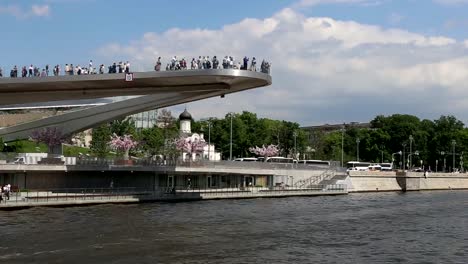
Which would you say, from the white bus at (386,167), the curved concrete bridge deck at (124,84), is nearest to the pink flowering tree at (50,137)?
the curved concrete bridge deck at (124,84)

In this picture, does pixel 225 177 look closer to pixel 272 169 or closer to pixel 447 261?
pixel 272 169

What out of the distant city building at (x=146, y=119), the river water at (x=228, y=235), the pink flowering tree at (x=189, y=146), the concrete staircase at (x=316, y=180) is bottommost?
the river water at (x=228, y=235)

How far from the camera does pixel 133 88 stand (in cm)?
6475

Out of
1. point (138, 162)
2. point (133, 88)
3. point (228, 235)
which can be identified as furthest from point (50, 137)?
point (228, 235)

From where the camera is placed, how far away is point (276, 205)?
2474 inches

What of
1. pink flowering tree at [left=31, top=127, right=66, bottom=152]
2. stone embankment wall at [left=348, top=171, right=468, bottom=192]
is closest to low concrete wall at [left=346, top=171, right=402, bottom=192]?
stone embankment wall at [left=348, top=171, right=468, bottom=192]

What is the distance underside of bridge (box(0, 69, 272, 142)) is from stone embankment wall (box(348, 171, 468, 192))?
32.1 metres

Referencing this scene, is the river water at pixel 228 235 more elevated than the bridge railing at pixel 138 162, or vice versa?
the bridge railing at pixel 138 162

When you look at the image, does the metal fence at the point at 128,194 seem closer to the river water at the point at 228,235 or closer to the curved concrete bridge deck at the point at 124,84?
the river water at the point at 228,235

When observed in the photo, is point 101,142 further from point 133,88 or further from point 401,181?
point 401,181

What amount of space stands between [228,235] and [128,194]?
85.9 ft

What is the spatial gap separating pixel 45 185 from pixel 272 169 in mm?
29758

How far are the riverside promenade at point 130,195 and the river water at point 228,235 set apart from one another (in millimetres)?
2240

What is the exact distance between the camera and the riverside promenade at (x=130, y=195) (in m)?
54.2
